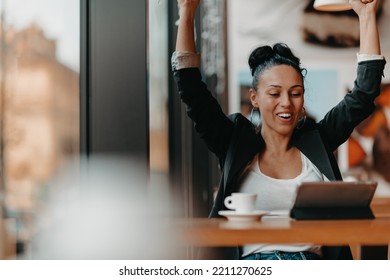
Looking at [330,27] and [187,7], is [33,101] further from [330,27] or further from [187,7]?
[330,27]

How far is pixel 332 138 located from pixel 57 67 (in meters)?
0.60

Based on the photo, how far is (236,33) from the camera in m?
3.12

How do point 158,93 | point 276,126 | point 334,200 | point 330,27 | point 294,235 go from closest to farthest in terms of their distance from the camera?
point 294,235
point 334,200
point 276,126
point 158,93
point 330,27

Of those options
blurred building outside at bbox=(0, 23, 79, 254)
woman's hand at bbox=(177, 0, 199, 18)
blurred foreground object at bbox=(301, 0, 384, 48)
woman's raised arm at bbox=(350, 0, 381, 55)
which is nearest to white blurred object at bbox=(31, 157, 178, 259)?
blurred building outside at bbox=(0, 23, 79, 254)

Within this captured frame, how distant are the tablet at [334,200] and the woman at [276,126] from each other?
22cm

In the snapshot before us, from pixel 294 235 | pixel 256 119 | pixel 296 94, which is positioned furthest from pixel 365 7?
pixel 294 235

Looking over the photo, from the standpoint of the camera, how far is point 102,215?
1144 mm

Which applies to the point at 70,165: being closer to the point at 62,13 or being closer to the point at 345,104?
the point at 62,13

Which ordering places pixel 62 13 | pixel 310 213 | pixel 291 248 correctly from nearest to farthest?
pixel 310 213 < pixel 62 13 < pixel 291 248

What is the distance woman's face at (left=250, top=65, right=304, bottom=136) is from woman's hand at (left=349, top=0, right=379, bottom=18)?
18cm

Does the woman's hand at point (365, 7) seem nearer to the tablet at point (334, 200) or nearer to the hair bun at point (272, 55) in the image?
the hair bun at point (272, 55)

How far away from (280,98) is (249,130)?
0.09 m

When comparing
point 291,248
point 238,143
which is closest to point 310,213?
point 291,248
